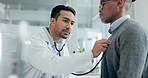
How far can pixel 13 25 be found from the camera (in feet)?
8.70

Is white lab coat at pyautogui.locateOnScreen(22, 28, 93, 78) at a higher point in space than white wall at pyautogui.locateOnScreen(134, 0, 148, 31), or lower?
lower

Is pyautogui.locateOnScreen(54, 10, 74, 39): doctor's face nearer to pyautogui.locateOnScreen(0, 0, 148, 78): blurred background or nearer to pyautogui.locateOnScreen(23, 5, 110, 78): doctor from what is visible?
pyautogui.locateOnScreen(23, 5, 110, 78): doctor

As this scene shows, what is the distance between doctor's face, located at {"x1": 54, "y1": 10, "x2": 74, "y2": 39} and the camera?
1845 mm

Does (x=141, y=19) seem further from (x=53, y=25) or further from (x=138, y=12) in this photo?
(x=53, y=25)

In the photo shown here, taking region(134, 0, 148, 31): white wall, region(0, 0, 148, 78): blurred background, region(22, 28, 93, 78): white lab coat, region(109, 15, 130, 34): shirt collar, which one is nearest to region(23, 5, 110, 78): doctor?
region(22, 28, 93, 78): white lab coat

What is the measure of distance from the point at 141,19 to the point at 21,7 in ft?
5.03

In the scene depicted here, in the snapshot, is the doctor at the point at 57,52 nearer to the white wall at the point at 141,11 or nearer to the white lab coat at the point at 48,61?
the white lab coat at the point at 48,61

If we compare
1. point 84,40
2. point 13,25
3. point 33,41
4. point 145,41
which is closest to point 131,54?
point 145,41

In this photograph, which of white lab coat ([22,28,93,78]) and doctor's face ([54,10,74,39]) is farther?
doctor's face ([54,10,74,39])

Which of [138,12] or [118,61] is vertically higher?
[138,12]

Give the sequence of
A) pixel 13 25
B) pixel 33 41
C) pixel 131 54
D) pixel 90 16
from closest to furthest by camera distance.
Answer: pixel 131 54
pixel 33 41
pixel 13 25
pixel 90 16

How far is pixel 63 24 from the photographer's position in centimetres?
186

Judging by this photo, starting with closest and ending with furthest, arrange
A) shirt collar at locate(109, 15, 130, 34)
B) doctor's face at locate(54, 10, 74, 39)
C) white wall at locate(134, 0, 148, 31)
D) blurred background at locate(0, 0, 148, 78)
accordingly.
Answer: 1. shirt collar at locate(109, 15, 130, 34)
2. doctor's face at locate(54, 10, 74, 39)
3. blurred background at locate(0, 0, 148, 78)
4. white wall at locate(134, 0, 148, 31)

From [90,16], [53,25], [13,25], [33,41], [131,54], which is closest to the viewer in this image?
[131,54]
